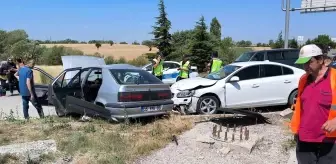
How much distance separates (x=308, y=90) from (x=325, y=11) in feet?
68.5

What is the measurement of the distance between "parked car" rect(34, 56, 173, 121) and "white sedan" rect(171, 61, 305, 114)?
3.57 feet

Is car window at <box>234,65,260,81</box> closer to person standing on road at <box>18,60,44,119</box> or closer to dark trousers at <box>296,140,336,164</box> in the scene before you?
person standing on road at <box>18,60,44,119</box>

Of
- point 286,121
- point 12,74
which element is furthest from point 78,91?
point 12,74

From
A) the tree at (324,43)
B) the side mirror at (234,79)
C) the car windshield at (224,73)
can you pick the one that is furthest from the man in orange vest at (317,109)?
the car windshield at (224,73)

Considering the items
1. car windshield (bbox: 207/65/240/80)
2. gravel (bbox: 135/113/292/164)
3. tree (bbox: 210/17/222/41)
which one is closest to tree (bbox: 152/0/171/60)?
tree (bbox: 210/17/222/41)

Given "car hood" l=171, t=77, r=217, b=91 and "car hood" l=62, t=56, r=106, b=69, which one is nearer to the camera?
"car hood" l=171, t=77, r=217, b=91

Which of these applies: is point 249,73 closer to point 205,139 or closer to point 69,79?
point 205,139

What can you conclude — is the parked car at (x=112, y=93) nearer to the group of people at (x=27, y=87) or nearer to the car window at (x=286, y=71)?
the group of people at (x=27, y=87)

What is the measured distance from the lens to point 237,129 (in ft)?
25.4

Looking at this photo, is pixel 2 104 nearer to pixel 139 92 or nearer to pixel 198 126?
pixel 139 92

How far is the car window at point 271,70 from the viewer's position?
10.6m

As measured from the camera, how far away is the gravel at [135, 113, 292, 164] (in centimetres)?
623

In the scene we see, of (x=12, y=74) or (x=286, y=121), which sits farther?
(x=12, y=74)

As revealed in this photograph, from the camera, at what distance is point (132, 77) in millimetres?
8750
